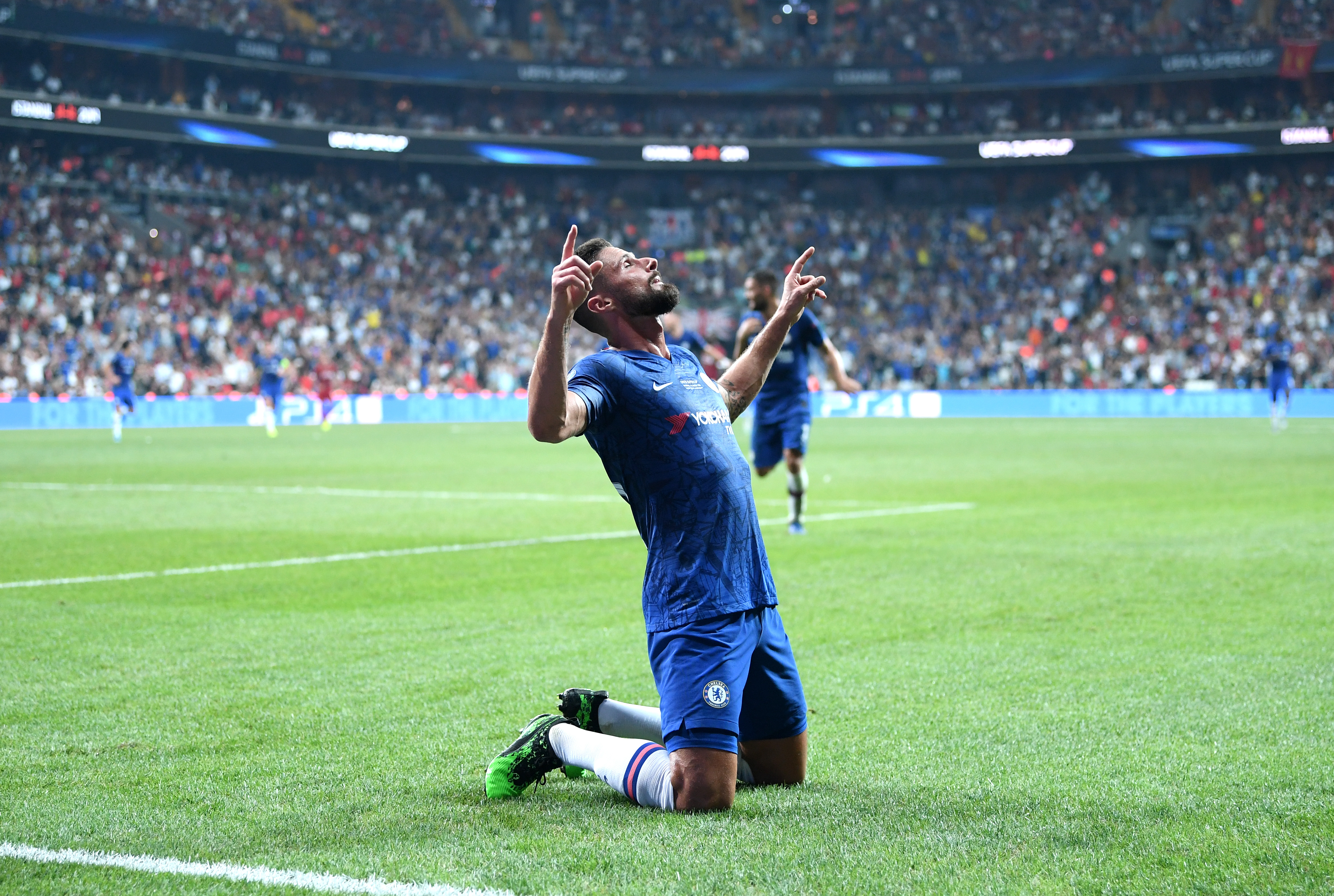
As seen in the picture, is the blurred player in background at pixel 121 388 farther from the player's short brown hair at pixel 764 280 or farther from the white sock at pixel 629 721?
the white sock at pixel 629 721

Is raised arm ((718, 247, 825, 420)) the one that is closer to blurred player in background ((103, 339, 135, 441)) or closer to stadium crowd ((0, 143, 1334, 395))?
blurred player in background ((103, 339, 135, 441))

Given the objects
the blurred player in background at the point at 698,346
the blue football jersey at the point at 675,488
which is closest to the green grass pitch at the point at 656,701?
the blue football jersey at the point at 675,488

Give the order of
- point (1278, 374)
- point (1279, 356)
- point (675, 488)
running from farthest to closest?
point (1278, 374), point (1279, 356), point (675, 488)

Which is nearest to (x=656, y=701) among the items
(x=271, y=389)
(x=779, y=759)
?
(x=779, y=759)

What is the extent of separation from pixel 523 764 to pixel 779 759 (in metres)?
0.87

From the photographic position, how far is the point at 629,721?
4.87 meters

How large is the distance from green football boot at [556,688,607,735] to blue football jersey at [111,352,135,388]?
27999 mm

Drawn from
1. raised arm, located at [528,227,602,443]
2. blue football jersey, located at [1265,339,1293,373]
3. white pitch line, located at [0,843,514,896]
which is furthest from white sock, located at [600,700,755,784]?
blue football jersey, located at [1265,339,1293,373]

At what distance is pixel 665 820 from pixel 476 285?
47.7 m

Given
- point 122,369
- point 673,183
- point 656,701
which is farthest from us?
point 673,183

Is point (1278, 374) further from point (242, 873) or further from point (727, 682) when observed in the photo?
point (242, 873)

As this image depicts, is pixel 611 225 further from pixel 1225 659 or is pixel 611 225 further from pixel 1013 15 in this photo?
pixel 1225 659

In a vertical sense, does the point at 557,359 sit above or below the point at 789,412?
above

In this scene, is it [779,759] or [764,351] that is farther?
[764,351]
